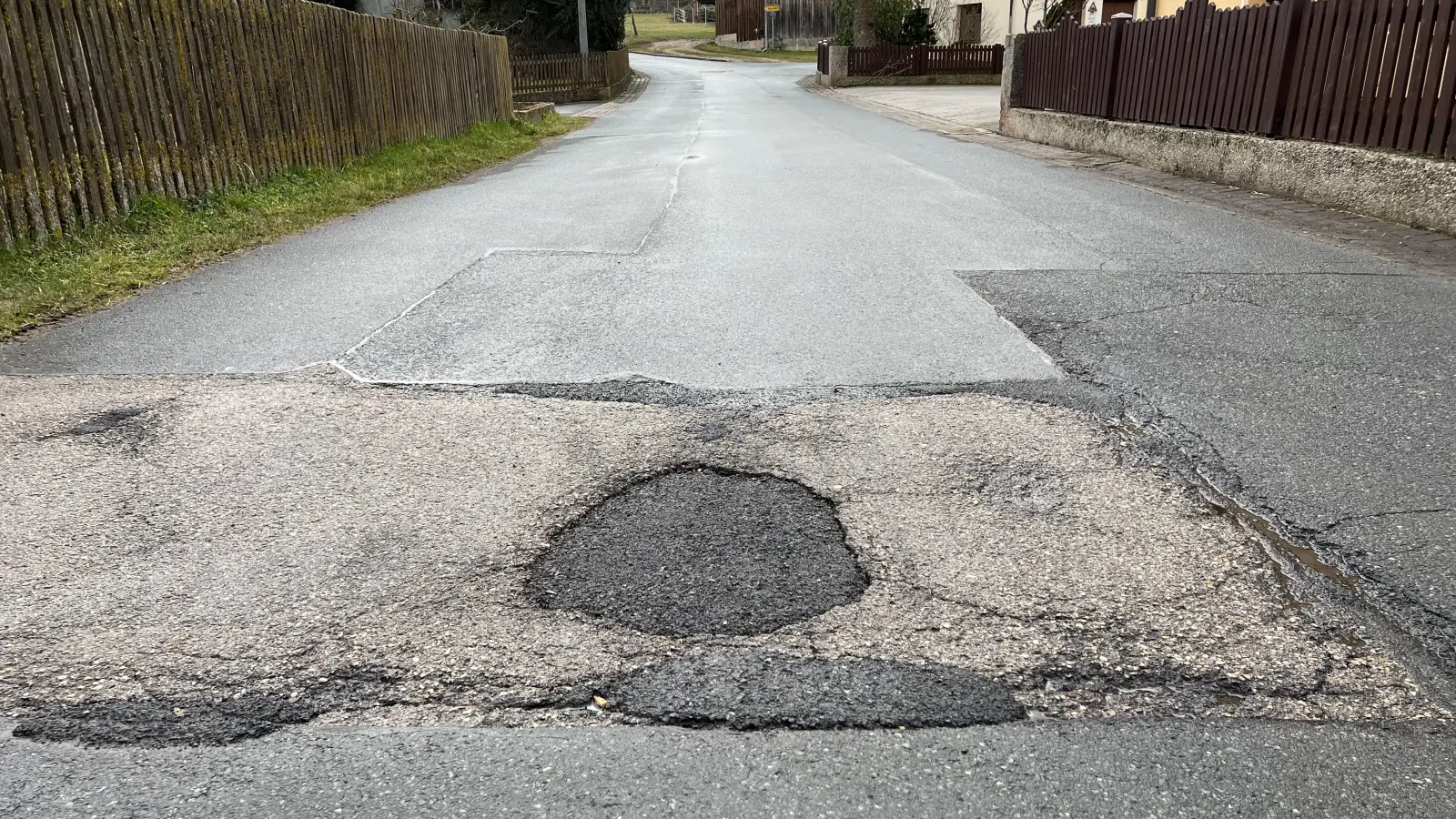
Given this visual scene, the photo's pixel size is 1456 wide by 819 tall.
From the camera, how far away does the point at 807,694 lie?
241cm

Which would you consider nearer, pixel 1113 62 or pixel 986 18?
pixel 1113 62

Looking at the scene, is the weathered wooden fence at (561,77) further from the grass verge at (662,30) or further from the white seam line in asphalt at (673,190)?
the grass verge at (662,30)

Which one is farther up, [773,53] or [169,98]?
[773,53]

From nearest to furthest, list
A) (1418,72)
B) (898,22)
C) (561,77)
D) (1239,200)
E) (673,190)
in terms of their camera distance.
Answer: (1418,72)
(1239,200)
(673,190)
(561,77)
(898,22)

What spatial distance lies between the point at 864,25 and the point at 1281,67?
29.3 metres

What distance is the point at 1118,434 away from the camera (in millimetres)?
4039

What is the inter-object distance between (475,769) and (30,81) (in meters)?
7.40

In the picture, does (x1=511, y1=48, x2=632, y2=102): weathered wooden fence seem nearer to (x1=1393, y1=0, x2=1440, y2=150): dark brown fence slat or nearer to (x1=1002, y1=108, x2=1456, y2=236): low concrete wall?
(x1=1002, y1=108, x2=1456, y2=236): low concrete wall

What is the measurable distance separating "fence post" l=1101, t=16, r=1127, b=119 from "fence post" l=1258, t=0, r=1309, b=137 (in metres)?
3.95

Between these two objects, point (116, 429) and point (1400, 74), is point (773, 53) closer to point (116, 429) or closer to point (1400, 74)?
point (1400, 74)

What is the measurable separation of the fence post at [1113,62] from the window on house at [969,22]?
28060 mm

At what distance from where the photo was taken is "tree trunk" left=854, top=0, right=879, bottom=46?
37.1 metres

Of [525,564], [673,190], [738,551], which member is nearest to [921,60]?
[673,190]

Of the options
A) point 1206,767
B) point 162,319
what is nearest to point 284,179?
point 162,319
